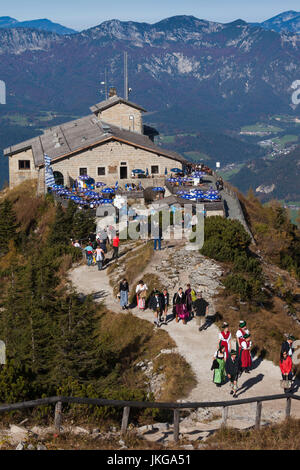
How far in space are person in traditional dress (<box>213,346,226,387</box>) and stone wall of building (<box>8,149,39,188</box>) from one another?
51.8 m

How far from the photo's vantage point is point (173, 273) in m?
30.7

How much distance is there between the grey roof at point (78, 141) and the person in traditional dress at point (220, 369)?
41.9m

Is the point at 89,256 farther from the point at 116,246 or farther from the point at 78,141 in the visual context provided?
the point at 78,141

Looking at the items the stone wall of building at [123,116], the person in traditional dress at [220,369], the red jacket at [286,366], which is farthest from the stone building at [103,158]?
the red jacket at [286,366]

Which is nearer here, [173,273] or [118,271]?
[173,273]

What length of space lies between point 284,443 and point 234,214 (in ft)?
116

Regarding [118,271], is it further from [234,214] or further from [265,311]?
[234,214]

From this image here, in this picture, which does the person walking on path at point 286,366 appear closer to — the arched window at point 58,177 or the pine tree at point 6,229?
the pine tree at point 6,229

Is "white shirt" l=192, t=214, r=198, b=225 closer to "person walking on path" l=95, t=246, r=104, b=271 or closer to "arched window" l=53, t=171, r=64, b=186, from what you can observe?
"person walking on path" l=95, t=246, r=104, b=271

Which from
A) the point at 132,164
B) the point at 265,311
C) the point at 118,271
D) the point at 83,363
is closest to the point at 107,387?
the point at 83,363

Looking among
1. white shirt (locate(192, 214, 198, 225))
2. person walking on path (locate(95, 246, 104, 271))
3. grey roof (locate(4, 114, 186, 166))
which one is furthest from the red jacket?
grey roof (locate(4, 114, 186, 166))

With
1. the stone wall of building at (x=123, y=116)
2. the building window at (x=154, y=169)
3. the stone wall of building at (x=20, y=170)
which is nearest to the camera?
the building window at (x=154, y=169)

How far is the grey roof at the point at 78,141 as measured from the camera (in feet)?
201

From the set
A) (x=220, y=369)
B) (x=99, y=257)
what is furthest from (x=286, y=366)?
(x=99, y=257)
